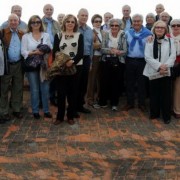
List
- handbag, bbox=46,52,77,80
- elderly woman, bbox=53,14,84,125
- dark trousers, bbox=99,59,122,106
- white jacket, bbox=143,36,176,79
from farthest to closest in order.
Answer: dark trousers, bbox=99,59,122,106, white jacket, bbox=143,36,176,79, elderly woman, bbox=53,14,84,125, handbag, bbox=46,52,77,80

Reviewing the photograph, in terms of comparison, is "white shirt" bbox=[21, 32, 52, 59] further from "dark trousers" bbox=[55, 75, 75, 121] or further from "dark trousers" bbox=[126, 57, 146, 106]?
"dark trousers" bbox=[126, 57, 146, 106]

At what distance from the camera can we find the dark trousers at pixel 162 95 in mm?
6578

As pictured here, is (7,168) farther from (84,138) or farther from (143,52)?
(143,52)

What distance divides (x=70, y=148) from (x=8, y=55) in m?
2.13

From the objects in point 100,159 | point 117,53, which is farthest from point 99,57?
point 100,159

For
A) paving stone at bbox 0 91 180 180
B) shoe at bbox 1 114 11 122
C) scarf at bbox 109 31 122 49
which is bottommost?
paving stone at bbox 0 91 180 180

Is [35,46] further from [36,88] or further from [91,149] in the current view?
[91,149]

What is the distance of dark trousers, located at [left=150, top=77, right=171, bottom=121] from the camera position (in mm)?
6578

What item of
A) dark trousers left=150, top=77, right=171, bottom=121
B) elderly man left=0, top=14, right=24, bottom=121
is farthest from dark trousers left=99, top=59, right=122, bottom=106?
elderly man left=0, top=14, right=24, bottom=121

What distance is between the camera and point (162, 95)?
6.69 meters

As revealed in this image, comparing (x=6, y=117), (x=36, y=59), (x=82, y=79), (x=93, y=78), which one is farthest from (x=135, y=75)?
(x=6, y=117)

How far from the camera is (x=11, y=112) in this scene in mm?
7199

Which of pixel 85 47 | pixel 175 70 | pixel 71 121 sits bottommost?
pixel 71 121

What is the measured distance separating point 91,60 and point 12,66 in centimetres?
159
